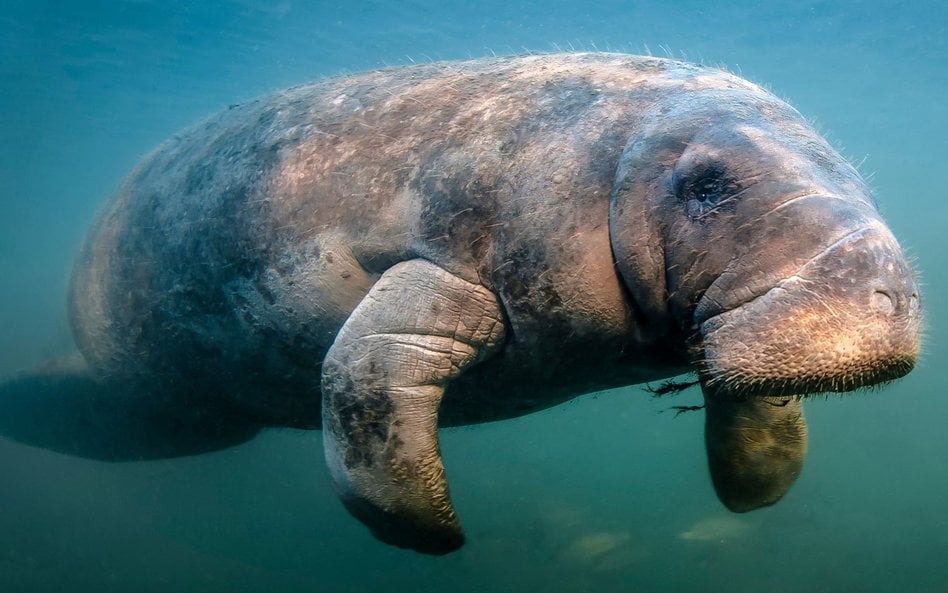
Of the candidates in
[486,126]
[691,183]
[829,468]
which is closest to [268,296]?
[486,126]

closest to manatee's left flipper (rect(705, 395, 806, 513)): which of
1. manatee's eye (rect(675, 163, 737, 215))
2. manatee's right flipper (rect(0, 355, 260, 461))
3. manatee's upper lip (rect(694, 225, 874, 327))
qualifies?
manatee's upper lip (rect(694, 225, 874, 327))

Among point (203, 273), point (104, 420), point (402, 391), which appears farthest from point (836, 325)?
point (104, 420)

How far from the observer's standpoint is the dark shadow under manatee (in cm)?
518

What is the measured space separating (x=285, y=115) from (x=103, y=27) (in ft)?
73.4

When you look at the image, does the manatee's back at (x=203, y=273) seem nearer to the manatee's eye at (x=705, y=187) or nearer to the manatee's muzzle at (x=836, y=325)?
the manatee's eye at (x=705, y=187)

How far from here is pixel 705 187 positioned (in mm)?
2416

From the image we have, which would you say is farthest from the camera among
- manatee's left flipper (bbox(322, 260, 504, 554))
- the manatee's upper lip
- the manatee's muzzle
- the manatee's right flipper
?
the manatee's right flipper

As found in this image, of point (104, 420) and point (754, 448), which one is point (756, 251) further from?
point (104, 420)

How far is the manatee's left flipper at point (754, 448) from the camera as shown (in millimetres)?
3805

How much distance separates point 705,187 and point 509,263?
2.68ft

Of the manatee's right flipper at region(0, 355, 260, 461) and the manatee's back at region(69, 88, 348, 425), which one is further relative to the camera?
the manatee's right flipper at region(0, 355, 260, 461)

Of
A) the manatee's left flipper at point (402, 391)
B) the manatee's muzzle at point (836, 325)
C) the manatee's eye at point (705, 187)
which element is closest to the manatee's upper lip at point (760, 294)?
the manatee's muzzle at point (836, 325)

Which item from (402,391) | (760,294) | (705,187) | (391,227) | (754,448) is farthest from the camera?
(754,448)

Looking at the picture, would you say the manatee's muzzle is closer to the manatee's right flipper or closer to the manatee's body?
the manatee's body
